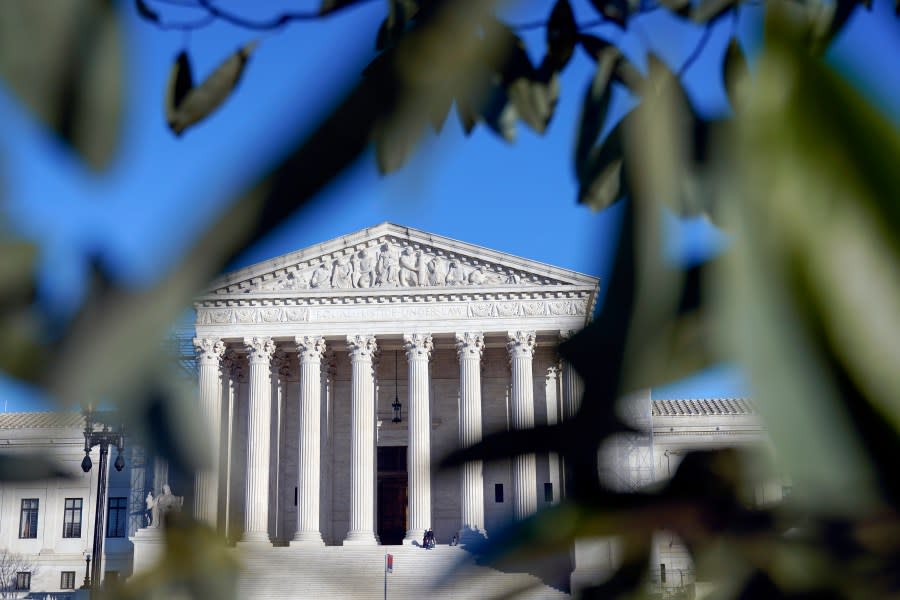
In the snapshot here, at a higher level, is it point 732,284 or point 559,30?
point 559,30

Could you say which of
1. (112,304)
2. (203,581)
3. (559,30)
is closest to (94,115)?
(112,304)

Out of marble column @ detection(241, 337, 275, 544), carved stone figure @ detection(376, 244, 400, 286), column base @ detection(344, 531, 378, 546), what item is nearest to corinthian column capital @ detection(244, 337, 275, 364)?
marble column @ detection(241, 337, 275, 544)

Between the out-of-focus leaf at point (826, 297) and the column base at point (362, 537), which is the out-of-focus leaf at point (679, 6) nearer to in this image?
the out-of-focus leaf at point (826, 297)

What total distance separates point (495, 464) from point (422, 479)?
4 centimetres

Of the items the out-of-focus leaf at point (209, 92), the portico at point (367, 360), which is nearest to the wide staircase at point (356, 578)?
the out-of-focus leaf at point (209, 92)

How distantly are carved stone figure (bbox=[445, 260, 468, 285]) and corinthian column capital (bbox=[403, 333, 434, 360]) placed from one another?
2191 mm

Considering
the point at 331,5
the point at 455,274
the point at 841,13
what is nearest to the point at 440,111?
the point at 331,5

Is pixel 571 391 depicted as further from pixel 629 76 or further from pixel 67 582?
pixel 67 582

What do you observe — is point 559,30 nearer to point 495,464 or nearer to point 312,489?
point 495,464

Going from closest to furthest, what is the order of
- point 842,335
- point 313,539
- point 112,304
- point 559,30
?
point 842,335
point 112,304
point 559,30
point 313,539

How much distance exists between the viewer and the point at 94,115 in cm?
42

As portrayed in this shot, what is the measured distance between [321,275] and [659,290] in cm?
3484

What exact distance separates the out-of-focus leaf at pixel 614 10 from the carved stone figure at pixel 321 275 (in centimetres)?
3426

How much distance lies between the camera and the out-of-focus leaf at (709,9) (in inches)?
30.0
